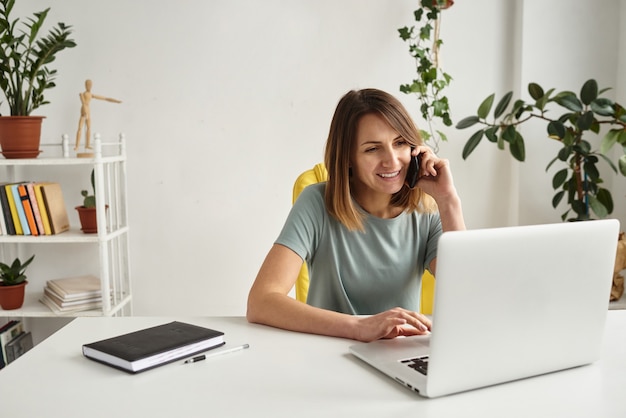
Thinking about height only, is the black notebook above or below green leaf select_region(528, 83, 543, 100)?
below

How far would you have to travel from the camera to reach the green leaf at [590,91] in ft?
7.79

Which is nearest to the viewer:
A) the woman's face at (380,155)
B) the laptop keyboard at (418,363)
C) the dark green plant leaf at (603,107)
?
the laptop keyboard at (418,363)

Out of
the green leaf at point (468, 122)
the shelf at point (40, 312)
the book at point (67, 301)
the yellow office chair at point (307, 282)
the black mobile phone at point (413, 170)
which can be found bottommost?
the shelf at point (40, 312)

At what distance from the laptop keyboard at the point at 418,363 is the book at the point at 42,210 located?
81.1 inches

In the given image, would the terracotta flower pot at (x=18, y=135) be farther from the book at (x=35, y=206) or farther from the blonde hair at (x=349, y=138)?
the blonde hair at (x=349, y=138)

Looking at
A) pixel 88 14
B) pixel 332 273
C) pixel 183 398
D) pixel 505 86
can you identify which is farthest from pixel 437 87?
pixel 183 398

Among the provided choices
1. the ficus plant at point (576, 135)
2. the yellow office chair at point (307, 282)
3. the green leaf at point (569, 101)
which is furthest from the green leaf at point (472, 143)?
the yellow office chair at point (307, 282)

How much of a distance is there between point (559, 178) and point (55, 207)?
7.27ft

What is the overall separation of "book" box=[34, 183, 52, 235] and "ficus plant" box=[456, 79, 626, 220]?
186 cm

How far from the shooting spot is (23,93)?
8.95 ft

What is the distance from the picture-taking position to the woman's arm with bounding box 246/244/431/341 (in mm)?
1228

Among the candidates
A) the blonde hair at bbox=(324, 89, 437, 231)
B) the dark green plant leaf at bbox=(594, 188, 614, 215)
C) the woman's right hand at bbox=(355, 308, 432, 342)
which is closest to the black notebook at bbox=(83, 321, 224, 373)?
the woman's right hand at bbox=(355, 308, 432, 342)

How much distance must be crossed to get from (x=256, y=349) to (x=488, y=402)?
18.4 inches

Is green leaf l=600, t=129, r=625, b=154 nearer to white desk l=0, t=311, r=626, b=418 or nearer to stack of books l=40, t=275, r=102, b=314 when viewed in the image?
white desk l=0, t=311, r=626, b=418
